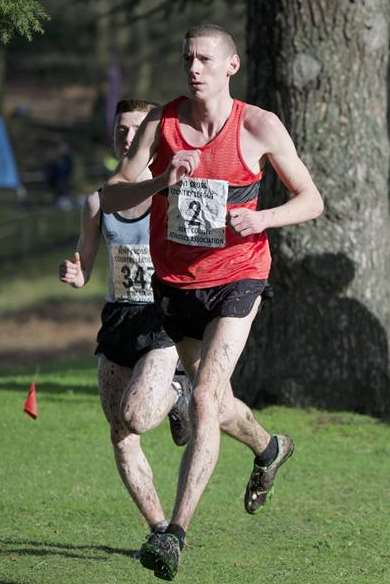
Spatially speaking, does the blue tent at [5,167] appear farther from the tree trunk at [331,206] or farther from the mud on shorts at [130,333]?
the mud on shorts at [130,333]

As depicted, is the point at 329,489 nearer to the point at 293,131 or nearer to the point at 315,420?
the point at 315,420

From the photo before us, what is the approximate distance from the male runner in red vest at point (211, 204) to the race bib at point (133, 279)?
545 mm

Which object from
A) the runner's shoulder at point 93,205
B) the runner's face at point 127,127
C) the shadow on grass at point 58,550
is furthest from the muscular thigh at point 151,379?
the runner's face at point 127,127

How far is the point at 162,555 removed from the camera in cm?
618

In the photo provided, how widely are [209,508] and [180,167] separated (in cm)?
321

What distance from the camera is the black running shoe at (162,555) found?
243 inches

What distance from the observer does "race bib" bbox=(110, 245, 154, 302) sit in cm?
765

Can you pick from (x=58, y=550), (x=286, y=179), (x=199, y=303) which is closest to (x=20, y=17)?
(x=286, y=179)

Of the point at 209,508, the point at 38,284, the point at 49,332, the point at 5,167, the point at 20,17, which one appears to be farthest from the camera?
the point at 5,167

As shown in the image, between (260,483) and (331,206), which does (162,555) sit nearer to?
(260,483)

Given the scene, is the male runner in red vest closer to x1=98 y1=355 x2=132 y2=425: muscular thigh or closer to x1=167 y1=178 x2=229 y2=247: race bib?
x1=167 y1=178 x2=229 y2=247: race bib

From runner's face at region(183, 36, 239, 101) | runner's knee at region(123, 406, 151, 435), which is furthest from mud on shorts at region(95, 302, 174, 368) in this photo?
runner's face at region(183, 36, 239, 101)

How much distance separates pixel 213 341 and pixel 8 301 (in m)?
27.5

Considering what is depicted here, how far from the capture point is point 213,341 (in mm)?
6836
